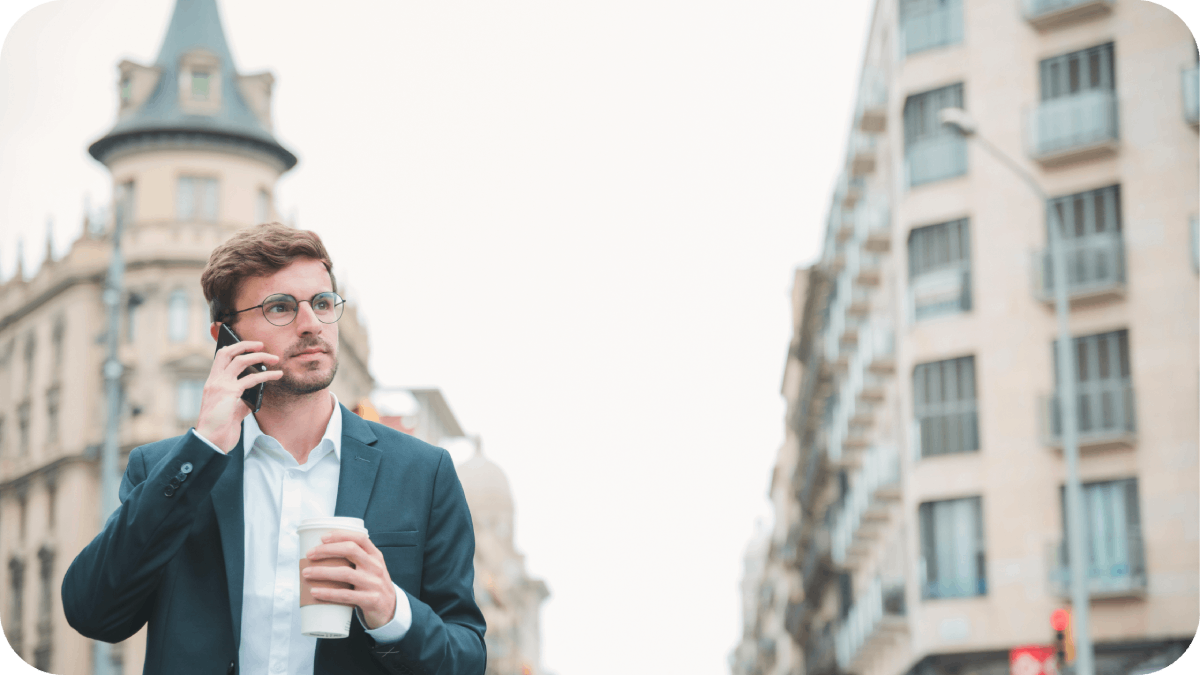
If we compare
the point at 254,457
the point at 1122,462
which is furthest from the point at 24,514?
the point at 254,457

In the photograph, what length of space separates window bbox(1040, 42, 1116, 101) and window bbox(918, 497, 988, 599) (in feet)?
32.8

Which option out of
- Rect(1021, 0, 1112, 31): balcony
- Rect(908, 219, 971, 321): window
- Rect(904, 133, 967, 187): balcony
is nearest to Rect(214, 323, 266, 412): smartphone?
Rect(1021, 0, 1112, 31): balcony

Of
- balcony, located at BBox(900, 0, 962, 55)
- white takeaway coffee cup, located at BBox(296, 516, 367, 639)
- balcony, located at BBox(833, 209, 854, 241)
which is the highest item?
balcony, located at BBox(900, 0, 962, 55)

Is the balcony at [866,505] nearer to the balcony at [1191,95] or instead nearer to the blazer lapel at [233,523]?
the balcony at [1191,95]

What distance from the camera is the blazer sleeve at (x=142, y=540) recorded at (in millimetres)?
3291

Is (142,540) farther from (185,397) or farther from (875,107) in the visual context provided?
(185,397)

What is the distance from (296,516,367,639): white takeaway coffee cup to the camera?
3162mm

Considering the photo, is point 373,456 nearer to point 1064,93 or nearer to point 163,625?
point 163,625

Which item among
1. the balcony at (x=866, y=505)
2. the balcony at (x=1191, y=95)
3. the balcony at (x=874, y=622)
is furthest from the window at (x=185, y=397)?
the balcony at (x=1191, y=95)

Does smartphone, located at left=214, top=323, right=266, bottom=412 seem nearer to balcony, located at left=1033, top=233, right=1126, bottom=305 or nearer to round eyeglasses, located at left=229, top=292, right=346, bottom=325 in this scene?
round eyeglasses, located at left=229, top=292, right=346, bottom=325

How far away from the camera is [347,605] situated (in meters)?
3.18

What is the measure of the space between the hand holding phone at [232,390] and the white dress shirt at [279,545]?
4cm

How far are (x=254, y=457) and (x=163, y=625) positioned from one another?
0.42 metres

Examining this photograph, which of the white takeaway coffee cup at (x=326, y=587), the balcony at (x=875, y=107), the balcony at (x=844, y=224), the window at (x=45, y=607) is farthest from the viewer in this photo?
the balcony at (x=844, y=224)
